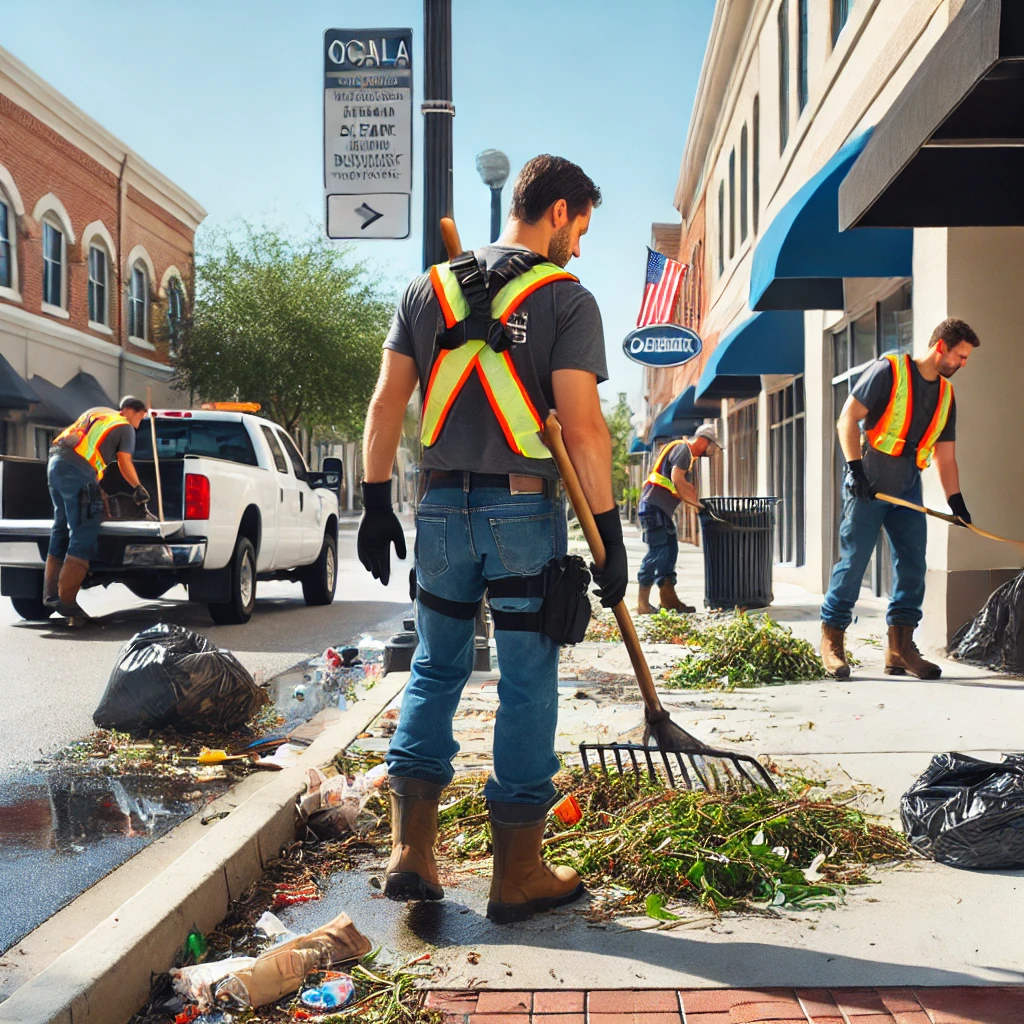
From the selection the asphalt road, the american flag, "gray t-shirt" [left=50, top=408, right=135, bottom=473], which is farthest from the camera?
the american flag

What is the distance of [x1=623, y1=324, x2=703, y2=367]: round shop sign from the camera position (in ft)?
66.6

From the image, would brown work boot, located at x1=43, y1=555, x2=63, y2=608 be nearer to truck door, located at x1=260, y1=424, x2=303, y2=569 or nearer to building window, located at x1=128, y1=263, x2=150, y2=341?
truck door, located at x1=260, y1=424, x2=303, y2=569

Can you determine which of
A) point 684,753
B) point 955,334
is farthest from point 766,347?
point 684,753

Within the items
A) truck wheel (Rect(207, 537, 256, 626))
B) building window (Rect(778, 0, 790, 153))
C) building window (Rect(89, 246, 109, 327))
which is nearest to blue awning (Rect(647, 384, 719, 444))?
building window (Rect(778, 0, 790, 153))

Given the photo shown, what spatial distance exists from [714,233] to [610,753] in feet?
67.1

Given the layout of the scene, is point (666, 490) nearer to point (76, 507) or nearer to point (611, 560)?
point (76, 507)

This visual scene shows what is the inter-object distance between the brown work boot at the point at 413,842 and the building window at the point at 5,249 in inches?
1027

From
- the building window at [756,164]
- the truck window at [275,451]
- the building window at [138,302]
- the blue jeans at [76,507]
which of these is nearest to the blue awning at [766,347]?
the building window at [756,164]

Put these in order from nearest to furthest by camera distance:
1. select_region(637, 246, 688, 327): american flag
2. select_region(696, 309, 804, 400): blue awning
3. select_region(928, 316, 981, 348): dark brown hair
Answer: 1. select_region(928, 316, 981, 348): dark brown hair
2. select_region(696, 309, 804, 400): blue awning
3. select_region(637, 246, 688, 327): american flag

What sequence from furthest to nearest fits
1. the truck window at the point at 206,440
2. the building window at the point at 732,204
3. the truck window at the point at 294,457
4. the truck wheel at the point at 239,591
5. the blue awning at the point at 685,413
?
1. the blue awning at the point at 685,413
2. the building window at the point at 732,204
3. the truck window at the point at 294,457
4. the truck window at the point at 206,440
5. the truck wheel at the point at 239,591

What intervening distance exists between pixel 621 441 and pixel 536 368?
56671mm

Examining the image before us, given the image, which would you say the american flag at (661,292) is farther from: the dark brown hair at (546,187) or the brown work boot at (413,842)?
the brown work boot at (413,842)

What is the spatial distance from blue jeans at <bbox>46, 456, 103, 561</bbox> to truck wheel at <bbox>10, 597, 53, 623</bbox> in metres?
1.05

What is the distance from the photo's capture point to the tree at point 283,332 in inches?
1398
